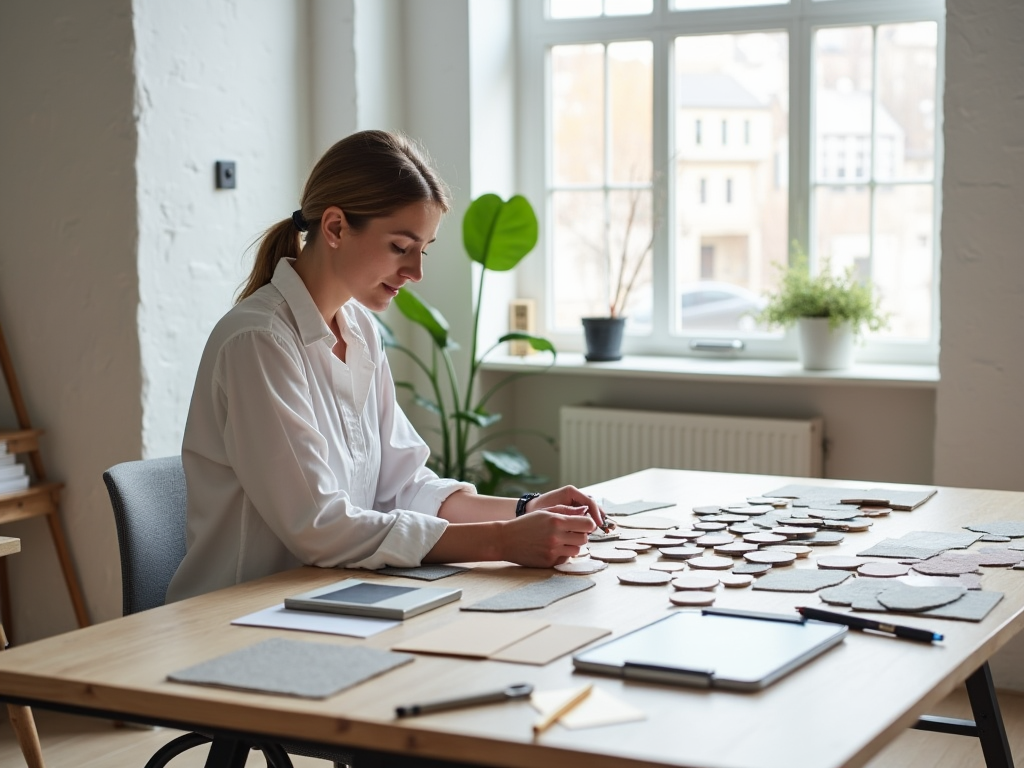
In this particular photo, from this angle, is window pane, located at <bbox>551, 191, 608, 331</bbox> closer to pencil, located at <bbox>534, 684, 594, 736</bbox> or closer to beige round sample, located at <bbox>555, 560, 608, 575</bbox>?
beige round sample, located at <bbox>555, 560, 608, 575</bbox>

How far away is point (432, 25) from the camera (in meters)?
4.28

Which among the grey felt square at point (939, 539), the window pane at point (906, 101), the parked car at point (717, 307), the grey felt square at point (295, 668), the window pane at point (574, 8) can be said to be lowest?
the grey felt square at point (939, 539)

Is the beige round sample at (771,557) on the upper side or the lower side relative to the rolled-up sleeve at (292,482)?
lower

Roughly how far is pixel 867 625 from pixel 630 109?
316 cm

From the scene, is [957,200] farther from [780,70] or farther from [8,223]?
[8,223]

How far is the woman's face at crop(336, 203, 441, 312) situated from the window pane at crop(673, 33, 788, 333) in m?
2.30

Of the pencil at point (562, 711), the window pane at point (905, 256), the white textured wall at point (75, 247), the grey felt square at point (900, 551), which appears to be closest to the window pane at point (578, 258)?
the window pane at point (905, 256)

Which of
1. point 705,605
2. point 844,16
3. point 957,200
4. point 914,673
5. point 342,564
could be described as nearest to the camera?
point 914,673

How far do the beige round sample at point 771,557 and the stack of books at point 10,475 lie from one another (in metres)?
2.23

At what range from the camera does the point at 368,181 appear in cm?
205

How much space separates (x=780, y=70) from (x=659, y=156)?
493 millimetres

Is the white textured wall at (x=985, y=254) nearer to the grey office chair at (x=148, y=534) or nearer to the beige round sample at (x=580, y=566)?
the beige round sample at (x=580, y=566)

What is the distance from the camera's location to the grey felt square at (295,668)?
4.24ft

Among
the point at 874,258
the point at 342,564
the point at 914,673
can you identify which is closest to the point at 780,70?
the point at 874,258
